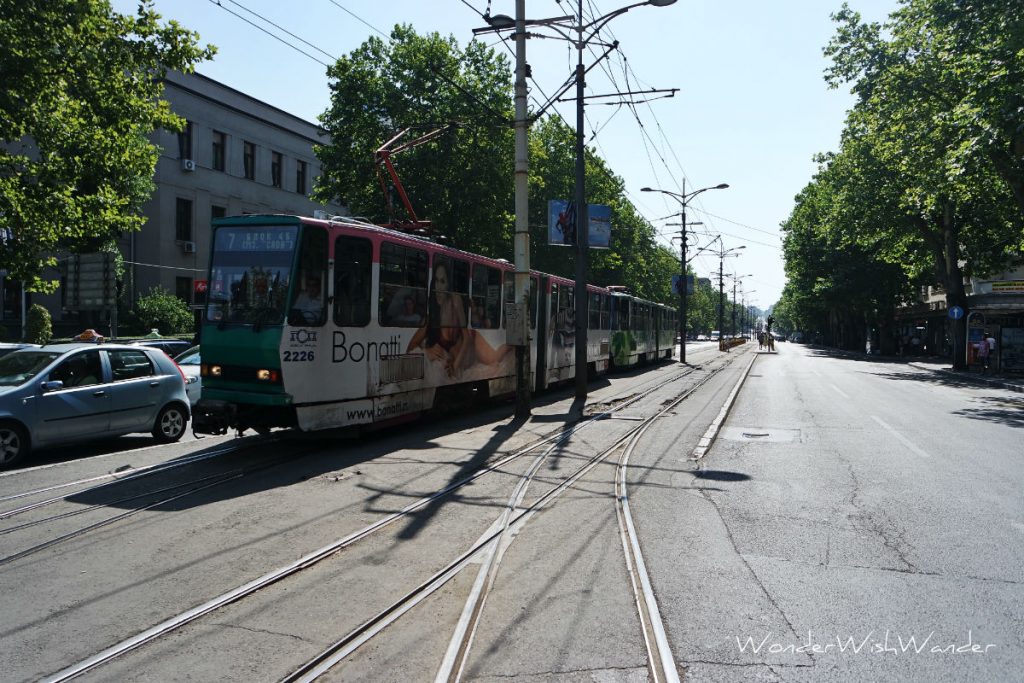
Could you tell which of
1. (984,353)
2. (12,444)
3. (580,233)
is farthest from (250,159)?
(984,353)

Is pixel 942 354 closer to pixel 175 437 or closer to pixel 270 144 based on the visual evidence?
pixel 270 144

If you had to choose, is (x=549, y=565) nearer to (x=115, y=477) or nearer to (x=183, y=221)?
(x=115, y=477)

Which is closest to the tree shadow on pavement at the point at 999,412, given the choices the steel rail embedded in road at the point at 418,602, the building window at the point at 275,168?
the steel rail embedded in road at the point at 418,602

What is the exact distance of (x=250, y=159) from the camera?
A: 133 feet

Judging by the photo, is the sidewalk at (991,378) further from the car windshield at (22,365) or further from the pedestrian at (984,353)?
the car windshield at (22,365)

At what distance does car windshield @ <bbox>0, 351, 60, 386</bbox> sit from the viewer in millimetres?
9086

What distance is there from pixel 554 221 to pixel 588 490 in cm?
1437

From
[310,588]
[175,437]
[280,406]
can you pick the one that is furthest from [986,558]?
[175,437]

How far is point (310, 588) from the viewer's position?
15.8 feet

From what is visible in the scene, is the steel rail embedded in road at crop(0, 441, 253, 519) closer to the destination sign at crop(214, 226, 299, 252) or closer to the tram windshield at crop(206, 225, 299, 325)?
the tram windshield at crop(206, 225, 299, 325)

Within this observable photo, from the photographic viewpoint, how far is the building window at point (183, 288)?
3634 centimetres

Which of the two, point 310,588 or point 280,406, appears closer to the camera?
point 310,588

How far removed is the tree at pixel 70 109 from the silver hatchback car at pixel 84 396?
7.31m

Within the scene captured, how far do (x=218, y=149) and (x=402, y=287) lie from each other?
31.9 m
